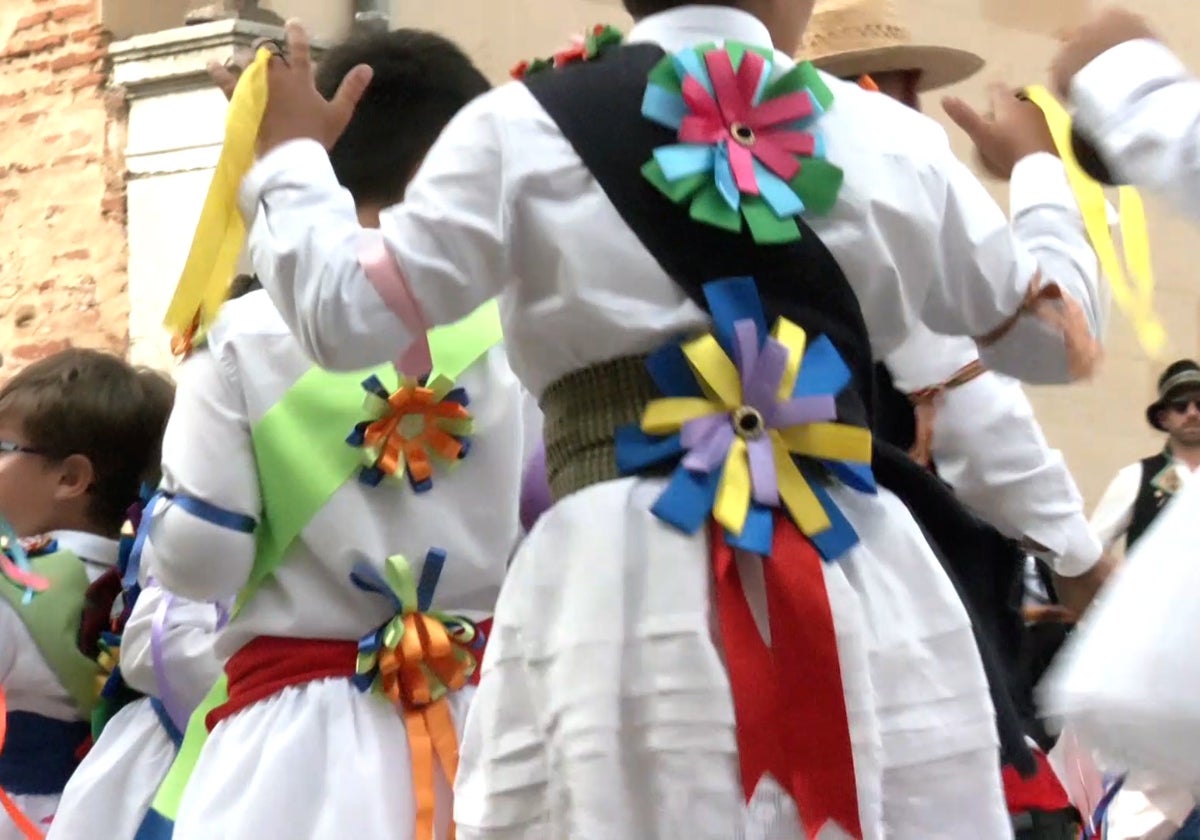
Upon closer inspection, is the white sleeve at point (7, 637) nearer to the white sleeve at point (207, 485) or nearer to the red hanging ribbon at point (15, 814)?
the red hanging ribbon at point (15, 814)

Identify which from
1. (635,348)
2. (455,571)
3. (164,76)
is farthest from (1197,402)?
(635,348)

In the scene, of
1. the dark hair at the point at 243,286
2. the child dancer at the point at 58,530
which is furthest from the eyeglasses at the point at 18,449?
the dark hair at the point at 243,286

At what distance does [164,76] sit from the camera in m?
5.46

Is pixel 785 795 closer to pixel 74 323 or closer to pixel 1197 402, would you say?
pixel 74 323

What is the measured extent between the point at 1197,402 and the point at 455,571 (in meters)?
4.10

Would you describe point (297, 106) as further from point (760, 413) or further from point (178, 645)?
point (178, 645)

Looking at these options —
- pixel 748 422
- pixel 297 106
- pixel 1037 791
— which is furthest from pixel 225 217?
pixel 1037 791

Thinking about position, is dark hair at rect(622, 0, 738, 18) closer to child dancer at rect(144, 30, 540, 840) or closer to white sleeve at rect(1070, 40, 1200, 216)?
white sleeve at rect(1070, 40, 1200, 216)

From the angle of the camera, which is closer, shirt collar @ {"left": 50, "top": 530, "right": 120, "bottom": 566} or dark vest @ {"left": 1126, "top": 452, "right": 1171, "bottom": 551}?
shirt collar @ {"left": 50, "top": 530, "right": 120, "bottom": 566}

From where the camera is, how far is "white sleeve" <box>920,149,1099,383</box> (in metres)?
1.99

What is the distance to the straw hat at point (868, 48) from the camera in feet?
12.0

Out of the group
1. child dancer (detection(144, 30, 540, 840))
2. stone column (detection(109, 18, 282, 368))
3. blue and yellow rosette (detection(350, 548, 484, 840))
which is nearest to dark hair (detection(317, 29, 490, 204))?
child dancer (detection(144, 30, 540, 840))

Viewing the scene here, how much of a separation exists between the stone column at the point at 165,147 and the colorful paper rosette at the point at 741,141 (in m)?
3.54

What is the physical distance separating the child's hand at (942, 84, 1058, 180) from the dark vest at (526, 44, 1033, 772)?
308mm
